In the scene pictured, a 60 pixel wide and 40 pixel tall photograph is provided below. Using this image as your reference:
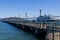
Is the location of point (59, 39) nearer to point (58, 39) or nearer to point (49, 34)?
point (58, 39)

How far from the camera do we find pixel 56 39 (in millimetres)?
14039

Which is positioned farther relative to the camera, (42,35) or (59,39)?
(42,35)

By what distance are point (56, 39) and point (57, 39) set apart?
91mm

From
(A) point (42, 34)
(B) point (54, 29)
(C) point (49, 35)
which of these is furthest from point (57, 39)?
(A) point (42, 34)

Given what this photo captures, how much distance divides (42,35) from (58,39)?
13.3m

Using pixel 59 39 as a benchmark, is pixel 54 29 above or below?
above

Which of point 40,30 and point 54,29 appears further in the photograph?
point 40,30

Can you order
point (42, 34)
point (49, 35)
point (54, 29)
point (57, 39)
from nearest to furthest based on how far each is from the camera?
point (54, 29), point (57, 39), point (49, 35), point (42, 34)

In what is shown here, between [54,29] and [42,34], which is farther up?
[54,29]

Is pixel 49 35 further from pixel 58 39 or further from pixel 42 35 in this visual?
pixel 42 35

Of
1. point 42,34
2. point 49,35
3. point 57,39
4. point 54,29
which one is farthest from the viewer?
point 42,34

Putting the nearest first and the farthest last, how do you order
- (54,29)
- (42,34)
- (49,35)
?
(54,29)
(49,35)
(42,34)

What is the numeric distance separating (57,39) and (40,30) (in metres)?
14.2

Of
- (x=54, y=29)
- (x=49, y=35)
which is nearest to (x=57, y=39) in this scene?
(x=49, y=35)
